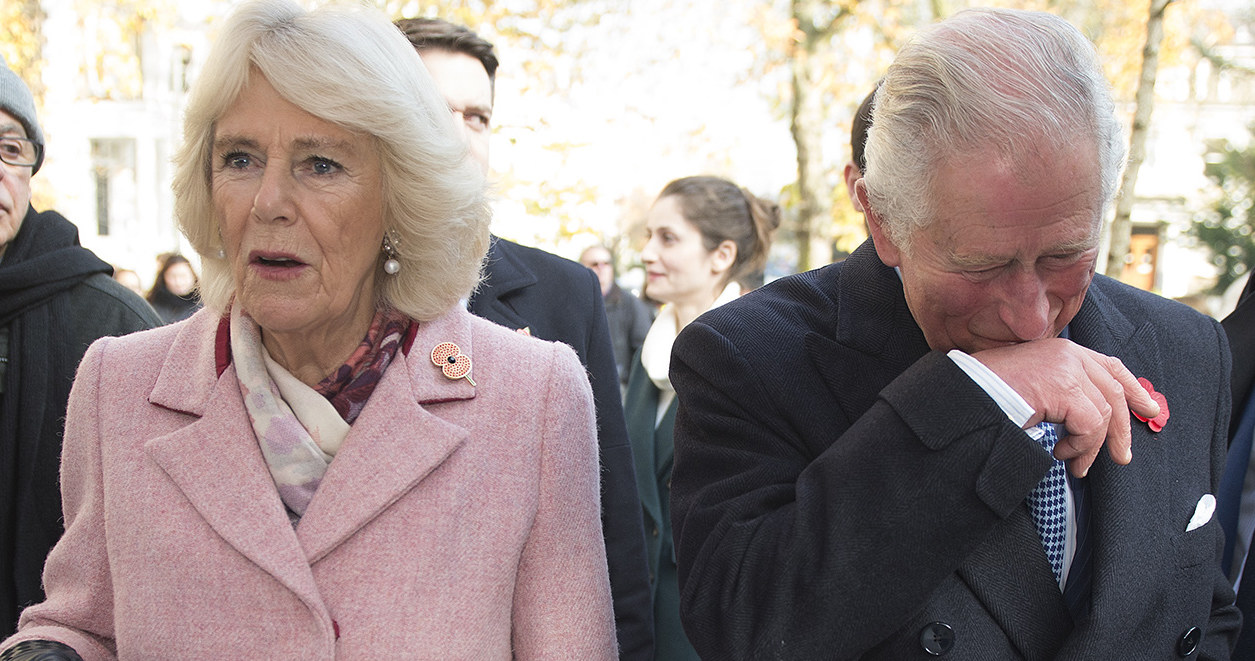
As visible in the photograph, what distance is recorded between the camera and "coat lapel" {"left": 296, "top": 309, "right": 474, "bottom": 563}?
1938 mm

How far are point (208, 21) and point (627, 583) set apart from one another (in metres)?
11.3

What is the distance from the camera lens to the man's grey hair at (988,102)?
61.9 inches

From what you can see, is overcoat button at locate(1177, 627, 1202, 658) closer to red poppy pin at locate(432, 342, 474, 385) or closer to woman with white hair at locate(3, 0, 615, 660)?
woman with white hair at locate(3, 0, 615, 660)

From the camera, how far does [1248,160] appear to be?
78.6 feet

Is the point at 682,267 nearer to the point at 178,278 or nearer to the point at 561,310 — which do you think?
the point at 561,310

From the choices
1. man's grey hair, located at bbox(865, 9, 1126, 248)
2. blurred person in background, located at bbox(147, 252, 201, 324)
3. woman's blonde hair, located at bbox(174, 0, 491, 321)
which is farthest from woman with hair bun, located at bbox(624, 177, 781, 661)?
blurred person in background, located at bbox(147, 252, 201, 324)

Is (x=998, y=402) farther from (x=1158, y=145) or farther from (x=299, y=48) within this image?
(x=1158, y=145)

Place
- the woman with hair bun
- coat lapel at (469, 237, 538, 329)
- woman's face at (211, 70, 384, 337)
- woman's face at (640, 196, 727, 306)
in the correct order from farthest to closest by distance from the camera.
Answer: woman's face at (640, 196, 727, 306) < the woman with hair bun < coat lapel at (469, 237, 538, 329) < woman's face at (211, 70, 384, 337)

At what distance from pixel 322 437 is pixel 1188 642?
1.68 m

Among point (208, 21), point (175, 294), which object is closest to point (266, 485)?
point (175, 294)

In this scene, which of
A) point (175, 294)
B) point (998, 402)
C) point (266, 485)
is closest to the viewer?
point (998, 402)

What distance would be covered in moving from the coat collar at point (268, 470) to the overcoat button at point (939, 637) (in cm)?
95

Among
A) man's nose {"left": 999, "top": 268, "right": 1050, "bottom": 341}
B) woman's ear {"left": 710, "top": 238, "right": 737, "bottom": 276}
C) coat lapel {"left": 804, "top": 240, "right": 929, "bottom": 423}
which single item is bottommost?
woman's ear {"left": 710, "top": 238, "right": 737, "bottom": 276}

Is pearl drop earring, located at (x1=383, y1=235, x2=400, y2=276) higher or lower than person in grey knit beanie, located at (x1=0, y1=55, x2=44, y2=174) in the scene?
lower
